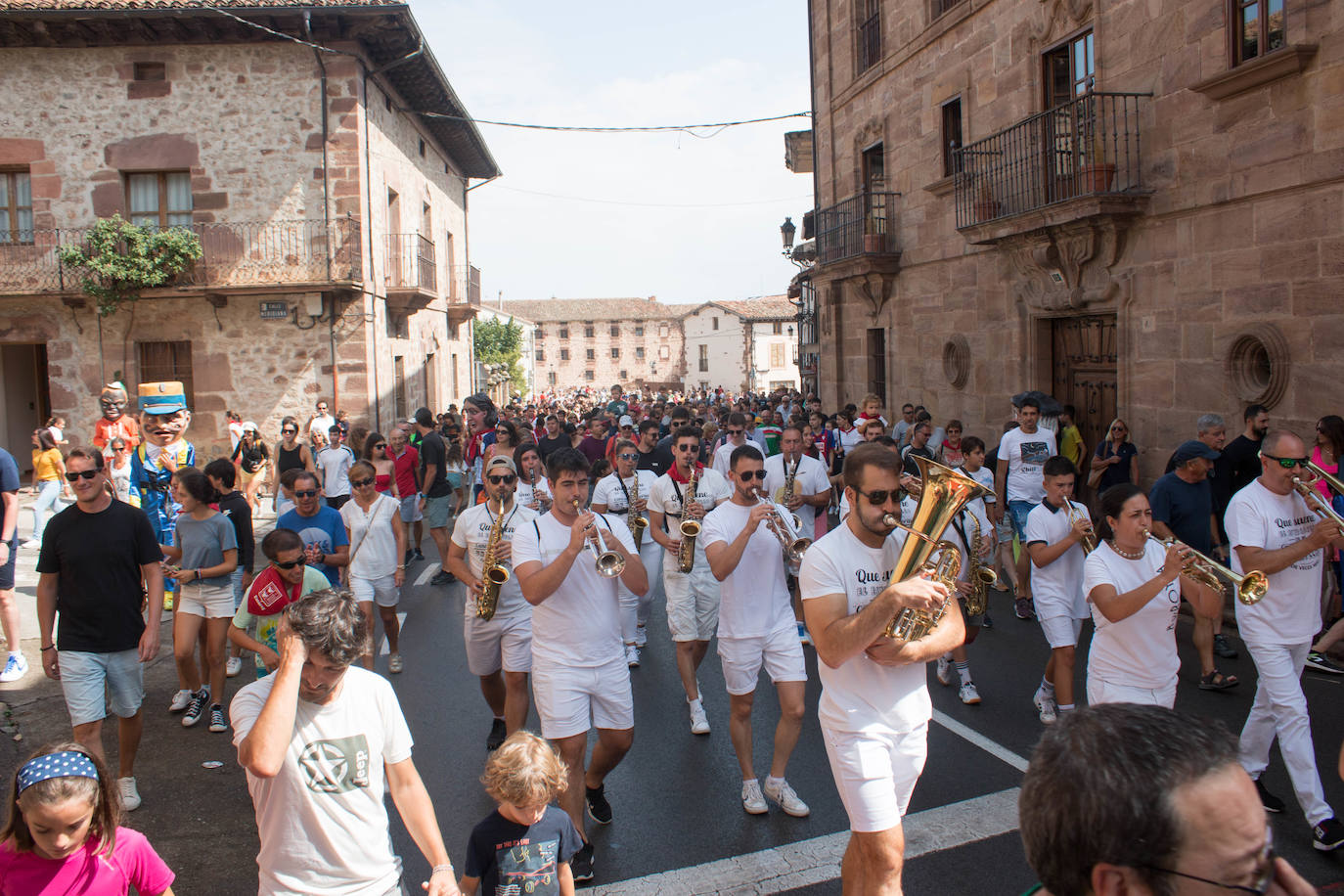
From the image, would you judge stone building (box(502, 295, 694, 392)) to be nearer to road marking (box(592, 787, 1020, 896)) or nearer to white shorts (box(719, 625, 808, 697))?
white shorts (box(719, 625, 808, 697))

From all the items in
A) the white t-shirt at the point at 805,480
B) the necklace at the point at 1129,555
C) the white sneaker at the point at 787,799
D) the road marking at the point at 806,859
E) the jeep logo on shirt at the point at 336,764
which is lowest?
the road marking at the point at 806,859

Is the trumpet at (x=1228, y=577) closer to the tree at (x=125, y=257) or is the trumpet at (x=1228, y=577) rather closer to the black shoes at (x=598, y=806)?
the black shoes at (x=598, y=806)

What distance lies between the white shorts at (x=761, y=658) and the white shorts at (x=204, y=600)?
336 cm

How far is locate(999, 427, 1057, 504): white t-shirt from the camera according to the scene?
29.6 ft

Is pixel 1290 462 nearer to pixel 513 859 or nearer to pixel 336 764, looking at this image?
pixel 513 859

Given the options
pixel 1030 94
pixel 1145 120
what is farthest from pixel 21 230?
pixel 1145 120

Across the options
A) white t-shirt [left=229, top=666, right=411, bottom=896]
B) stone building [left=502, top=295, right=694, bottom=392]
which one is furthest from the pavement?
stone building [left=502, top=295, right=694, bottom=392]

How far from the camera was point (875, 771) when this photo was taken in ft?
11.0

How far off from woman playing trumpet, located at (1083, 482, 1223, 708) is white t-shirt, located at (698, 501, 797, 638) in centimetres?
152

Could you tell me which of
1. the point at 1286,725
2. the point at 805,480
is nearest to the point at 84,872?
the point at 1286,725

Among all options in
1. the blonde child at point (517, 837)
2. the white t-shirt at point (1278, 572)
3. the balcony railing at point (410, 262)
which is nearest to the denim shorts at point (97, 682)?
the blonde child at point (517, 837)

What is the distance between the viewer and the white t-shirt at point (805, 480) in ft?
24.8

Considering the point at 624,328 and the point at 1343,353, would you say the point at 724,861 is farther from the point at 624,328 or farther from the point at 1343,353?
the point at 624,328

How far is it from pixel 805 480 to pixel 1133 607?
3506mm
